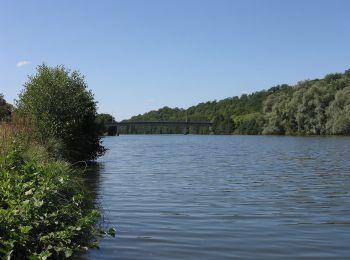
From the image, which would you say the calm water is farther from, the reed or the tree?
the tree

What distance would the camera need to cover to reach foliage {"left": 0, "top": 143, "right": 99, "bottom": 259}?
8.17 m

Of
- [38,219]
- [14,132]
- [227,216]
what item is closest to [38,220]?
[38,219]

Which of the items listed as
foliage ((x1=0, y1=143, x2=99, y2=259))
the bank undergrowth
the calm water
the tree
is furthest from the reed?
the tree

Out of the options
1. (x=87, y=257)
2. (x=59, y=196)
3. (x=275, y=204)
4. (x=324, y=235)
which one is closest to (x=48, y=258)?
(x=87, y=257)

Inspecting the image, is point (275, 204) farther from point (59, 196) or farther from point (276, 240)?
point (59, 196)

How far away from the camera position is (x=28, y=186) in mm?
9953

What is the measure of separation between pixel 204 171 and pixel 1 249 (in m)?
25.1

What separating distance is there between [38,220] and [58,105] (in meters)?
26.0

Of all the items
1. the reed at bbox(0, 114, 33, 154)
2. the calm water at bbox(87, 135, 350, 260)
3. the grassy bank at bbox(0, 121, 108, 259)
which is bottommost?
the calm water at bbox(87, 135, 350, 260)

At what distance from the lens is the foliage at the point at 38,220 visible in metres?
8.17

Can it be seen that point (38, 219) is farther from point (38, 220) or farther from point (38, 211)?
point (38, 211)

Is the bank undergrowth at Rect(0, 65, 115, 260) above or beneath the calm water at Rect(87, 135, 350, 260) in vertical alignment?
above

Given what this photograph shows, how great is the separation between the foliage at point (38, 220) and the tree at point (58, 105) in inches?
852

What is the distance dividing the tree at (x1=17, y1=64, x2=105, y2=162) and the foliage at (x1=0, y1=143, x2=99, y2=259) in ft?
71.0
